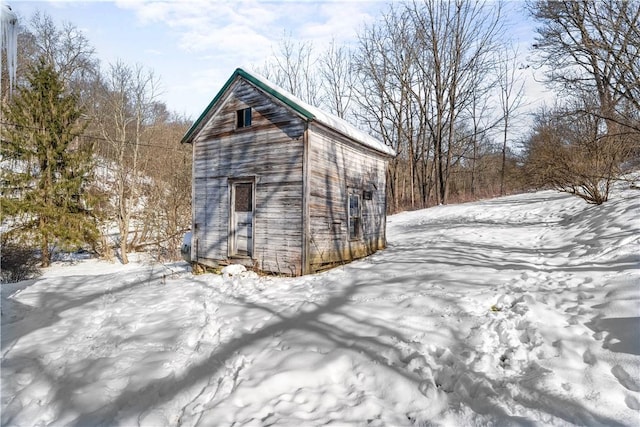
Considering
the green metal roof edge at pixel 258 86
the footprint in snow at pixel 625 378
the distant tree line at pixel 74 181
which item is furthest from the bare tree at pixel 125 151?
the footprint in snow at pixel 625 378

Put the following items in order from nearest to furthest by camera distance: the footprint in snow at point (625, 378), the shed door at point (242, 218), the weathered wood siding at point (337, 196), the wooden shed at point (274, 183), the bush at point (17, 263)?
the footprint in snow at point (625, 378) → the wooden shed at point (274, 183) → the weathered wood siding at point (337, 196) → the shed door at point (242, 218) → the bush at point (17, 263)

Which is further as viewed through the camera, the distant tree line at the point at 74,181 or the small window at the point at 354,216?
the distant tree line at the point at 74,181

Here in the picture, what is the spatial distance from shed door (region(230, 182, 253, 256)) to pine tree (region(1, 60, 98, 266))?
37.1 ft

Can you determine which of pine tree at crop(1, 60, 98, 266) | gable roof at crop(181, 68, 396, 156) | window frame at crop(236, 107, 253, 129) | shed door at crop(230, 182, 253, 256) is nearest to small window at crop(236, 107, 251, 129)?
window frame at crop(236, 107, 253, 129)

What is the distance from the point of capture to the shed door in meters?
8.38

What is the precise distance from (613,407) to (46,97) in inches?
846

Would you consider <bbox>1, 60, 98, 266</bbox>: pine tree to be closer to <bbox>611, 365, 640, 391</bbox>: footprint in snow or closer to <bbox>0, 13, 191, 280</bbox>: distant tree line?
<bbox>0, 13, 191, 280</bbox>: distant tree line

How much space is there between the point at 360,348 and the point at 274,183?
5154 mm

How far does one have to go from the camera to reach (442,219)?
52.9 feet

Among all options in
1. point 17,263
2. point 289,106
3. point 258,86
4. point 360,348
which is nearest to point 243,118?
point 258,86

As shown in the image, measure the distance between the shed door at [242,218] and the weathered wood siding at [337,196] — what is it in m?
1.94

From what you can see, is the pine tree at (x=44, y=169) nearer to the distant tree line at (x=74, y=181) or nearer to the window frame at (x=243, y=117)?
the distant tree line at (x=74, y=181)

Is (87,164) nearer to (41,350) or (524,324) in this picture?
(41,350)

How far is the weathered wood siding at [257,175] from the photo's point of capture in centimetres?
756
